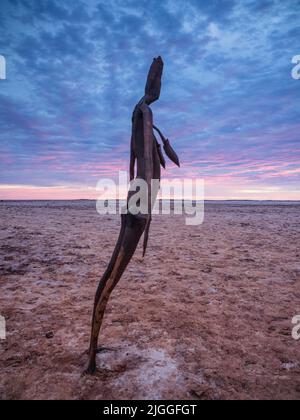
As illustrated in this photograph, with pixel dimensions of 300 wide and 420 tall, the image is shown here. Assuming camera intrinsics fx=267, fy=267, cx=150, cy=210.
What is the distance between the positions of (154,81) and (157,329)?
9.78 ft

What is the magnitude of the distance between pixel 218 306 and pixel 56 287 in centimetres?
294

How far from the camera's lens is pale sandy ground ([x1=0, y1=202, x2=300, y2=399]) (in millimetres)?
2465

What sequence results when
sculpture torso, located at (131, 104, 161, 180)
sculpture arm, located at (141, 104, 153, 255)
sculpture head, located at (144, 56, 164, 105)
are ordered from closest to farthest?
sculpture arm, located at (141, 104, 153, 255) < sculpture torso, located at (131, 104, 161, 180) < sculpture head, located at (144, 56, 164, 105)

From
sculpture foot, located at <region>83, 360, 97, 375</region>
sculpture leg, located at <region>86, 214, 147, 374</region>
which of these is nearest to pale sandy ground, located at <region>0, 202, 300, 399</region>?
sculpture foot, located at <region>83, 360, 97, 375</region>

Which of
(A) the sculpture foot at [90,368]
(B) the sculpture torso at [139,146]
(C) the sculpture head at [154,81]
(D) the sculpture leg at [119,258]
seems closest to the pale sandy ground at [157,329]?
(A) the sculpture foot at [90,368]

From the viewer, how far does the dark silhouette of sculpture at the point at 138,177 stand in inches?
94.7

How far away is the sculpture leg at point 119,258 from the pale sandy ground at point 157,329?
1.35 feet

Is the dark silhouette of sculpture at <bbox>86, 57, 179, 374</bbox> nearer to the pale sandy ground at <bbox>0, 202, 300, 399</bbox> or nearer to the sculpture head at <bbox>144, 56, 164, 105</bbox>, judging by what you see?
the sculpture head at <bbox>144, 56, 164, 105</bbox>

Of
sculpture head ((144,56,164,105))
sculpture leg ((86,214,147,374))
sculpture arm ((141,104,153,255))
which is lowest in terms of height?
sculpture leg ((86,214,147,374))

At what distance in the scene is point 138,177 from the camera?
2488 millimetres
